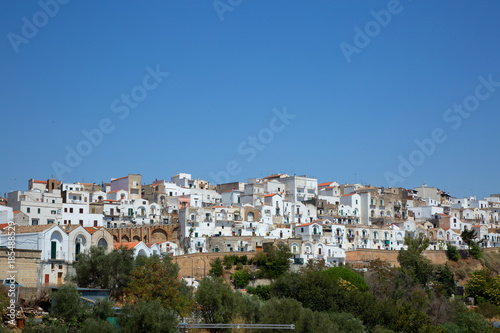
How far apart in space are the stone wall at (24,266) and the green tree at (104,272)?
7.29 feet

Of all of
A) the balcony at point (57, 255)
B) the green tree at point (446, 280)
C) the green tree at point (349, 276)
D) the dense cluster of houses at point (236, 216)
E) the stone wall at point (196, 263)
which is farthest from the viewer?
the green tree at point (446, 280)

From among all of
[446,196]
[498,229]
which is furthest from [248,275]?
[446,196]

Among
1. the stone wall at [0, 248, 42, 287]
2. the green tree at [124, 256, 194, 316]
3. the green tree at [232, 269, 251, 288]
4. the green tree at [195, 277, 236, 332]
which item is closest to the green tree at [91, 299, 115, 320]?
the green tree at [124, 256, 194, 316]

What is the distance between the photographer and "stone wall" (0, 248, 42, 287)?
3541 cm

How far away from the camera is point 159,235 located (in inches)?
2434

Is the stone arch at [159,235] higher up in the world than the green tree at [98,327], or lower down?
higher up

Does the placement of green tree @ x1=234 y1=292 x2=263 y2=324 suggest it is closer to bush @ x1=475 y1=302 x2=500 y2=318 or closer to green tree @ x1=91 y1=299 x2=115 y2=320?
green tree @ x1=91 y1=299 x2=115 y2=320

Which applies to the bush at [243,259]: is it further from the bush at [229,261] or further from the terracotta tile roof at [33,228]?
the terracotta tile roof at [33,228]

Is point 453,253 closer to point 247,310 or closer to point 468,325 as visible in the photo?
point 468,325

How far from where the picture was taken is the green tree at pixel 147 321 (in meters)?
26.8

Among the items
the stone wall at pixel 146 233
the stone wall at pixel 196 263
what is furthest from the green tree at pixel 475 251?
the stone wall at pixel 146 233

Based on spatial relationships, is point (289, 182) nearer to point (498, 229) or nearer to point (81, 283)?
point (498, 229)

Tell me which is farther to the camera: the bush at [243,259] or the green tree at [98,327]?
the bush at [243,259]

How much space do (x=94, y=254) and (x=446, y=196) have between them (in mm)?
71556
